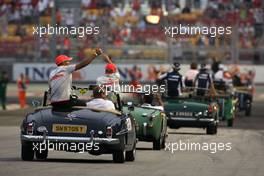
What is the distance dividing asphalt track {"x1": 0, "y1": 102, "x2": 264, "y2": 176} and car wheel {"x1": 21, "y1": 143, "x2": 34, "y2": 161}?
12cm

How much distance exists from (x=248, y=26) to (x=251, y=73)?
92.5 inches

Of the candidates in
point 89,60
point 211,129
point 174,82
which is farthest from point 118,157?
point 174,82

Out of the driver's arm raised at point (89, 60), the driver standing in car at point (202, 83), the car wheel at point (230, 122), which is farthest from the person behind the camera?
the car wheel at point (230, 122)

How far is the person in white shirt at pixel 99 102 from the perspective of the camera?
1695 cm

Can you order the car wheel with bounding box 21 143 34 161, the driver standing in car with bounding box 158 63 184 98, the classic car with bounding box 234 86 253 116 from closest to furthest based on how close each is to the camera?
the car wheel with bounding box 21 143 34 161 < the driver standing in car with bounding box 158 63 184 98 < the classic car with bounding box 234 86 253 116

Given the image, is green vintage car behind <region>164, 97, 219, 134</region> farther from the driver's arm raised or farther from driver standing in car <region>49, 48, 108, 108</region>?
the driver's arm raised

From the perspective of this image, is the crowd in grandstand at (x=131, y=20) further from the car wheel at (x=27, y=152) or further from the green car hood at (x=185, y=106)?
the car wheel at (x=27, y=152)

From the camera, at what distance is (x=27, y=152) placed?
16.5 metres

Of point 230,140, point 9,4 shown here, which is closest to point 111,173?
point 230,140

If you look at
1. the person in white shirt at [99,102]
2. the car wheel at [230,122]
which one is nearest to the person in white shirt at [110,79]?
the person in white shirt at [99,102]

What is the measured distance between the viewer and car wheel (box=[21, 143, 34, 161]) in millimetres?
16359

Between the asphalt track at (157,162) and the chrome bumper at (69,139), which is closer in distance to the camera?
the asphalt track at (157,162)

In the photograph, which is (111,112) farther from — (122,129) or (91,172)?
(91,172)

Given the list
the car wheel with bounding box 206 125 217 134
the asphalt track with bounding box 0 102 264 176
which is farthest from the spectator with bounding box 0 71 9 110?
the asphalt track with bounding box 0 102 264 176
